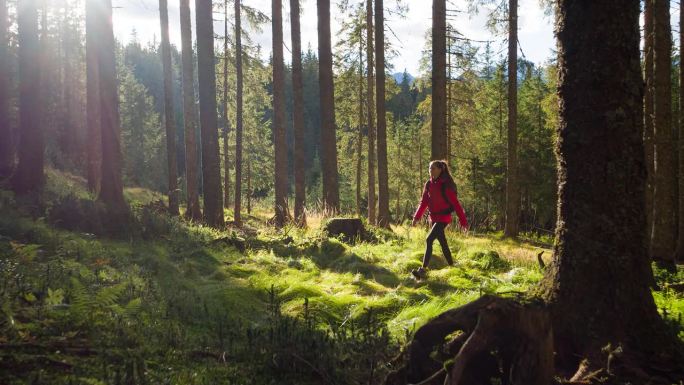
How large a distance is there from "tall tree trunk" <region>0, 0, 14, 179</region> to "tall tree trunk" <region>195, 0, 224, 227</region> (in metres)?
5.26

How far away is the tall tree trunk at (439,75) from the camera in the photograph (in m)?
13.1

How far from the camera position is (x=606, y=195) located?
11.2ft

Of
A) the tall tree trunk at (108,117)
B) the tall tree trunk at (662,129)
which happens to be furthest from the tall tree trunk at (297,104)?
the tall tree trunk at (662,129)

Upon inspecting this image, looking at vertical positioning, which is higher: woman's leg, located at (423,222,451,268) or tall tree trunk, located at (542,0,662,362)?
tall tree trunk, located at (542,0,662,362)

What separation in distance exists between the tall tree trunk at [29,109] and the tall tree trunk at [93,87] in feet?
4.02

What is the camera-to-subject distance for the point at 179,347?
3.74 m

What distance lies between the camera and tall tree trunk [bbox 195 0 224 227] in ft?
45.6

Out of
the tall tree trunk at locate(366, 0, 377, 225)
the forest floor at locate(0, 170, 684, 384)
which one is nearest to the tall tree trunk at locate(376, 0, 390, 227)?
the tall tree trunk at locate(366, 0, 377, 225)

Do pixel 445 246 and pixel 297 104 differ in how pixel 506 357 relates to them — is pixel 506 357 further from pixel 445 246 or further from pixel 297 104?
pixel 297 104

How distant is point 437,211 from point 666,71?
761 centimetres

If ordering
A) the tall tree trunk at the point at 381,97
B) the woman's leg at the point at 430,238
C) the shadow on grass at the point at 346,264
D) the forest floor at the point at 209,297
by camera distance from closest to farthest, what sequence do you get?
the forest floor at the point at 209,297 < the shadow on grass at the point at 346,264 < the woman's leg at the point at 430,238 < the tall tree trunk at the point at 381,97

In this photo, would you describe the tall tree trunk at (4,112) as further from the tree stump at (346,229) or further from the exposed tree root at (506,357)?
the exposed tree root at (506,357)

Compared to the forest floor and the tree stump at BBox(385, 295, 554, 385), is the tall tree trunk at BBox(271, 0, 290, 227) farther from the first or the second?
the tree stump at BBox(385, 295, 554, 385)

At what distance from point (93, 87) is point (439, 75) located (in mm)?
9369
